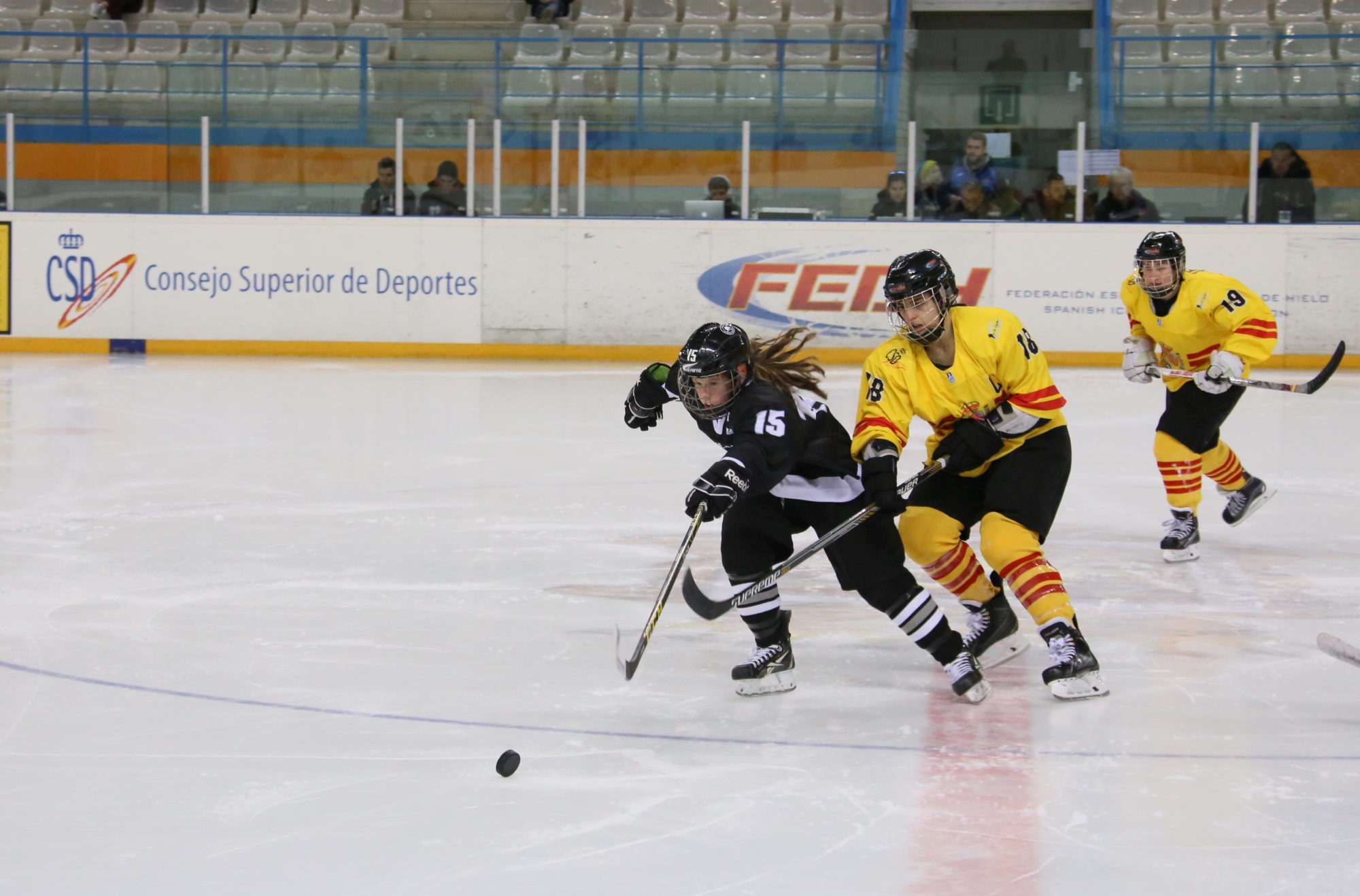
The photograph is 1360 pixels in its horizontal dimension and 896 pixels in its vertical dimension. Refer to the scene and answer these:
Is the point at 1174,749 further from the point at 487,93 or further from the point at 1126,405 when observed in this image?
the point at 487,93

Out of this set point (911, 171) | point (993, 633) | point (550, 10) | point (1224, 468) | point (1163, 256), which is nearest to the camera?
point (993, 633)

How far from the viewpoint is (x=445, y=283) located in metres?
11.7

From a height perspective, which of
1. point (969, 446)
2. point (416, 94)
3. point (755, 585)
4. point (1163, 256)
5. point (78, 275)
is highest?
point (416, 94)

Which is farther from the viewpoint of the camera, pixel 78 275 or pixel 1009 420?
pixel 78 275

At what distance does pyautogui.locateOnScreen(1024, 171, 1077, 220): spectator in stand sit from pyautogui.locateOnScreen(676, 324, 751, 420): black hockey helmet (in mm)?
8643

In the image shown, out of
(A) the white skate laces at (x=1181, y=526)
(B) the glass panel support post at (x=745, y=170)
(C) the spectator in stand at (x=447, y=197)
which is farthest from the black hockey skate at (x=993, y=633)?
(C) the spectator in stand at (x=447, y=197)

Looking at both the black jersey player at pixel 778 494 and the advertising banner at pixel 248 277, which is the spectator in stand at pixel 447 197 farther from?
the black jersey player at pixel 778 494

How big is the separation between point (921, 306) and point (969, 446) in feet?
1.08

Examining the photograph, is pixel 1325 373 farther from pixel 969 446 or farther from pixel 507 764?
pixel 507 764

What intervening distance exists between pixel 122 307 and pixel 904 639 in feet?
30.7

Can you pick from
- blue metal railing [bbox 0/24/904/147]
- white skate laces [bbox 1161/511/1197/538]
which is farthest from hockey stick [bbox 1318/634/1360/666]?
blue metal railing [bbox 0/24/904/147]

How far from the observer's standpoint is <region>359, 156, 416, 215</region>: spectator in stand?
38.3 feet

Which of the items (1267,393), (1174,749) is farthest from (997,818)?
(1267,393)

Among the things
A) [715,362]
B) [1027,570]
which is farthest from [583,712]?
[1027,570]
